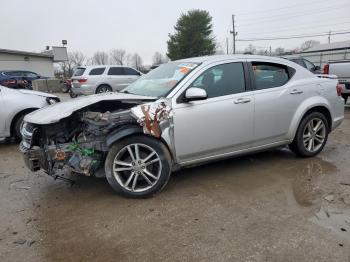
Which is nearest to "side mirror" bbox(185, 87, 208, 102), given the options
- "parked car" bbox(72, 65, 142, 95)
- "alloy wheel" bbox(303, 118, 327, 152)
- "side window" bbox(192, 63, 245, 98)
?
"side window" bbox(192, 63, 245, 98)

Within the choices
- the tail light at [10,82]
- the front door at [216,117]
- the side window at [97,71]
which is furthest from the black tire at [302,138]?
the tail light at [10,82]

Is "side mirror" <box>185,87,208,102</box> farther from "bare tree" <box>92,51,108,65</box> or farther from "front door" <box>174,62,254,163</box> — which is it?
"bare tree" <box>92,51,108,65</box>

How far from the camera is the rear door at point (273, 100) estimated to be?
15.4 feet

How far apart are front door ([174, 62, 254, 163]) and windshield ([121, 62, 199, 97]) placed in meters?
0.27

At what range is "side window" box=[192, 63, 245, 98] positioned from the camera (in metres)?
4.39

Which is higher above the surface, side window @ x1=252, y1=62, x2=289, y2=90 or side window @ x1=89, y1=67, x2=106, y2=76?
side window @ x1=89, y1=67, x2=106, y2=76

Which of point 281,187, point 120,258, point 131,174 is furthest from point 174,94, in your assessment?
point 120,258

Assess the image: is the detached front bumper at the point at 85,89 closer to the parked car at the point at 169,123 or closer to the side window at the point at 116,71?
the side window at the point at 116,71

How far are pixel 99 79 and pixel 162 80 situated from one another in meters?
12.7

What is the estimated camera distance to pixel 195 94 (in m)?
4.04

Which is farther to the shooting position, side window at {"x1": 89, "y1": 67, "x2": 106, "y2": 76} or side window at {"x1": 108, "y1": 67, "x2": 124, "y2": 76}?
side window at {"x1": 108, "y1": 67, "x2": 124, "y2": 76}

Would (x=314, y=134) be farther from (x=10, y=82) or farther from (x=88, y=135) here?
(x=10, y=82)

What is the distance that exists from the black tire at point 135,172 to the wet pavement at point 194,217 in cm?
12

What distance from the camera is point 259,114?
4.64m
